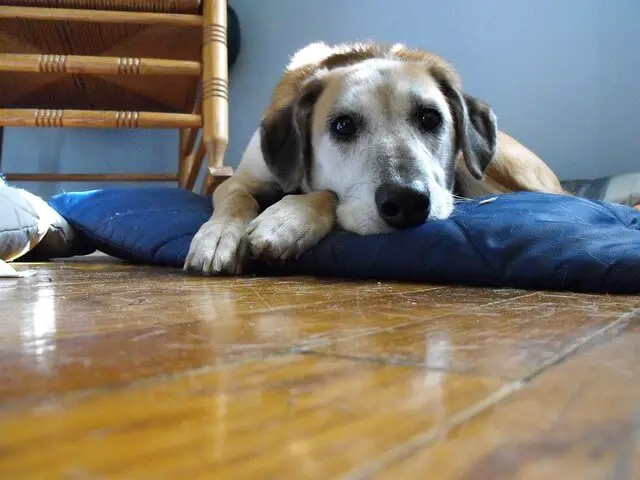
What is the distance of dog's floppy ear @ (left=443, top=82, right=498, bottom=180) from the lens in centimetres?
149

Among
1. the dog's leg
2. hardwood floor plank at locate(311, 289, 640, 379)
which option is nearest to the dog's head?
the dog's leg

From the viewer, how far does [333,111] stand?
1.35 m

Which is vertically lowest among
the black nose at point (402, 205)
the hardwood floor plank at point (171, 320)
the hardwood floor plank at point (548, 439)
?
the hardwood floor plank at point (171, 320)

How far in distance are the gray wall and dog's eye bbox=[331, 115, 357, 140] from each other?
1605 mm

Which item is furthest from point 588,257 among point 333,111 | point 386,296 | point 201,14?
point 201,14

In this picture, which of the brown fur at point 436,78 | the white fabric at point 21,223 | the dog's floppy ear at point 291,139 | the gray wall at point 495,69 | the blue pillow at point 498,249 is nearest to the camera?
the blue pillow at point 498,249

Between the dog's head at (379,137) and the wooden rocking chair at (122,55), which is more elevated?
the wooden rocking chair at (122,55)

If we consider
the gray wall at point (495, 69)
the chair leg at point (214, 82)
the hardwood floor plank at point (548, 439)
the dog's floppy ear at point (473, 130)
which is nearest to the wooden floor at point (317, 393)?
the hardwood floor plank at point (548, 439)

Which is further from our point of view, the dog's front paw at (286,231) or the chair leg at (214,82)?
the chair leg at (214,82)

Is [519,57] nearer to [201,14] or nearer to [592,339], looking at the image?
[201,14]

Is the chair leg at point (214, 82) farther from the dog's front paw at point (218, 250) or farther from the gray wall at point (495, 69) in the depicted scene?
the gray wall at point (495, 69)

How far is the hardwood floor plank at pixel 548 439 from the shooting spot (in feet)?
0.81

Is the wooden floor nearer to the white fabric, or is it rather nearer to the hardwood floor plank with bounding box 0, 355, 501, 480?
the hardwood floor plank with bounding box 0, 355, 501, 480

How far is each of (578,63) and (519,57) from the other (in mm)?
227
